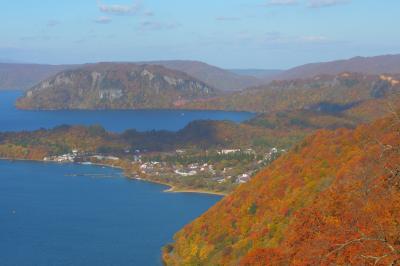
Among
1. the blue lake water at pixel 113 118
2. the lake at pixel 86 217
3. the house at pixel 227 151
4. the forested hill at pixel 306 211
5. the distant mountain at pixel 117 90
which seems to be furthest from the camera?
the distant mountain at pixel 117 90

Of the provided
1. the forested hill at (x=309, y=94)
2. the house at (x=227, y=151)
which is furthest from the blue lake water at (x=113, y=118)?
the house at (x=227, y=151)

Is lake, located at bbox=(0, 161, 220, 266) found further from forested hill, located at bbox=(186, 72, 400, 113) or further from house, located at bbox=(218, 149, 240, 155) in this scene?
forested hill, located at bbox=(186, 72, 400, 113)

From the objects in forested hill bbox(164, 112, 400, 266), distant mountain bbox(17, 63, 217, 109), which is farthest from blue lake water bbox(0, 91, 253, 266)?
distant mountain bbox(17, 63, 217, 109)

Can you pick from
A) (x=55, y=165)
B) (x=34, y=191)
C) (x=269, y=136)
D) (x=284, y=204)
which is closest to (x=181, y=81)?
(x=269, y=136)

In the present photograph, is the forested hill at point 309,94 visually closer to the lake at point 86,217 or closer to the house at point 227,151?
the house at point 227,151

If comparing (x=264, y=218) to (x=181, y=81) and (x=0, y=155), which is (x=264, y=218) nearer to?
(x=0, y=155)

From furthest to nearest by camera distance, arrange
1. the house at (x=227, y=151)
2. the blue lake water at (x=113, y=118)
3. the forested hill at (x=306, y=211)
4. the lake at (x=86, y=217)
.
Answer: the blue lake water at (x=113, y=118) < the house at (x=227, y=151) < the lake at (x=86, y=217) < the forested hill at (x=306, y=211)
